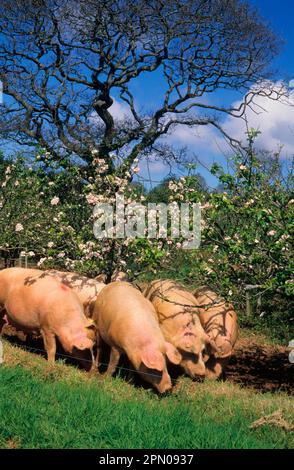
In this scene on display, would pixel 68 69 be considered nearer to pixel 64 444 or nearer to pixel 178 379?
pixel 178 379

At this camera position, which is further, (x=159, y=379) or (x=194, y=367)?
(x=194, y=367)

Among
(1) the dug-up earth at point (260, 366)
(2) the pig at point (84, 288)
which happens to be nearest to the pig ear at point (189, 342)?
(1) the dug-up earth at point (260, 366)

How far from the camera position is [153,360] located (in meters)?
5.76

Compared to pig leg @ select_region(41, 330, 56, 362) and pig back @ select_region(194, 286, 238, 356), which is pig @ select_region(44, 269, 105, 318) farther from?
pig back @ select_region(194, 286, 238, 356)

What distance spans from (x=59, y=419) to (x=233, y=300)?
2.98 m

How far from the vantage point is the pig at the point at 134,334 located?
5801mm

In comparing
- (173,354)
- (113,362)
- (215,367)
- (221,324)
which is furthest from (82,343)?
(221,324)

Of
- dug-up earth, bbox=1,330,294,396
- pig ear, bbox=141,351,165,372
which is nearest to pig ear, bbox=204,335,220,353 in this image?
dug-up earth, bbox=1,330,294,396

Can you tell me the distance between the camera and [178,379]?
641cm

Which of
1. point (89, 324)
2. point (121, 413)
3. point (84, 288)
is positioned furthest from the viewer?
point (84, 288)

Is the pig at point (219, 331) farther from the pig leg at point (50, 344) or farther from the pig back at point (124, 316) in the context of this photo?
the pig leg at point (50, 344)

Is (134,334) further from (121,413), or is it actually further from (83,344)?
(121,413)

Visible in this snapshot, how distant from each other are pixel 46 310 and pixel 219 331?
222cm
